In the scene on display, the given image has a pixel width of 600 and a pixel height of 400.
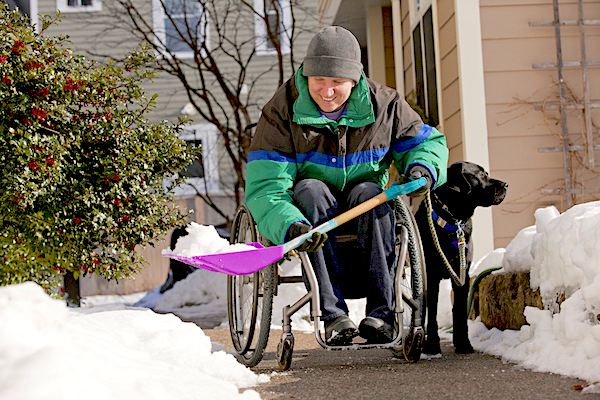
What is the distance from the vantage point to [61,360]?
1.55 m

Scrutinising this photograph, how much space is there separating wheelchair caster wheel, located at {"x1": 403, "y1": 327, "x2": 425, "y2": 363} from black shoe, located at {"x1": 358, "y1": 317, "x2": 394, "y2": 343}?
0.40 feet

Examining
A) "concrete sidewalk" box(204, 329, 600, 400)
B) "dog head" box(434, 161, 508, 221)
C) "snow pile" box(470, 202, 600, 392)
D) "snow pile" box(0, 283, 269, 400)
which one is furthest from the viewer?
"dog head" box(434, 161, 508, 221)

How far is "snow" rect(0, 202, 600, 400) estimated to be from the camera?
61.4 inches

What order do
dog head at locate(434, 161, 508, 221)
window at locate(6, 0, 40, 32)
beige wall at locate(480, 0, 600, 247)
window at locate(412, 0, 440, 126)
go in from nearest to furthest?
dog head at locate(434, 161, 508, 221) → beige wall at locate(480, 0, 600, 247) → window at locate(412, 0, 440, 126) → window at locate(6, 0, 40, 32)

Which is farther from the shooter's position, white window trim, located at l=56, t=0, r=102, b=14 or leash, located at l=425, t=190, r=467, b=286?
white window trim, located at l=56, t=0, r=102, b=14

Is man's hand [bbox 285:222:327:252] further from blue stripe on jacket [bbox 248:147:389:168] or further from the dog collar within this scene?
the dog collar

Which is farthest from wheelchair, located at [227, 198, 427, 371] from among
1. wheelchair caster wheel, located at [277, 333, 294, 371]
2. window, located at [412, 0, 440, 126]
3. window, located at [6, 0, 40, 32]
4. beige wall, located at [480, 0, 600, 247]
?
window, located at [6, 0, 40, 32]

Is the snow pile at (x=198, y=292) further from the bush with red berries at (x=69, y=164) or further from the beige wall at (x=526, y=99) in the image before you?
the beige wall at (x=526, y=99)

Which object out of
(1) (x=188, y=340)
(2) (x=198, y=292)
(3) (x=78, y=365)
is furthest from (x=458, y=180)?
(2) (x=198, y=292)

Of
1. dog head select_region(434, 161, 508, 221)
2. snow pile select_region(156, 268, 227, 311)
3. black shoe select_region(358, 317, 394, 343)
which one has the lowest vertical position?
snow pile select_region(156, 268, 227, 311)

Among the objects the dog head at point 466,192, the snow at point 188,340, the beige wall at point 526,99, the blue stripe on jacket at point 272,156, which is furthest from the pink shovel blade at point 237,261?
the beige wall at point 526,99

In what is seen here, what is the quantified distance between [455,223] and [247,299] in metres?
1.01

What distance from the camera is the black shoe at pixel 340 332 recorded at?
2.70m

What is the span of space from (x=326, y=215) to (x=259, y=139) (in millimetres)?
453
